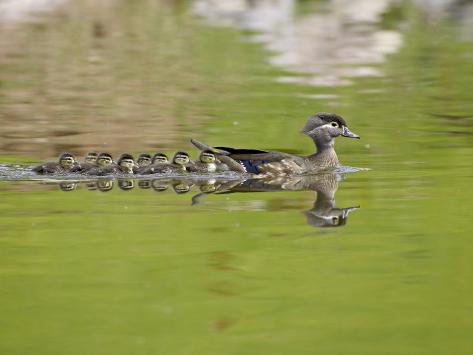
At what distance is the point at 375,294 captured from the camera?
24.3 feet

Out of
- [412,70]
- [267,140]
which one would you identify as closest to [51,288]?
[267,140]

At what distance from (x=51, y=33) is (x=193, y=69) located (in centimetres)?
756

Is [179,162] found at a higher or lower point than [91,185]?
higher

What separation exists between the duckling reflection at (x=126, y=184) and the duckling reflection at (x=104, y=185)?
0.26 feet

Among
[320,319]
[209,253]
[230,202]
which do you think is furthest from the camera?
[230,202]

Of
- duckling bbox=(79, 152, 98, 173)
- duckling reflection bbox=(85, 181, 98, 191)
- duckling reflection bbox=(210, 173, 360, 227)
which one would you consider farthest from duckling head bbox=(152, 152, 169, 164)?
duckling reflection bbox=(210, 173, 360, 227)

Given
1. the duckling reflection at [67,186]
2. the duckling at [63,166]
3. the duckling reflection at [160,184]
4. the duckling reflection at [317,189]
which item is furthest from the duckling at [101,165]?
the duckling reflection at [317,189]

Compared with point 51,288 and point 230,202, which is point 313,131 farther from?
point 51,288

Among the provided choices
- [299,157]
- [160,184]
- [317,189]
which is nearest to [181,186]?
[160,184]

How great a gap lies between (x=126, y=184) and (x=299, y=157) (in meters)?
1.89

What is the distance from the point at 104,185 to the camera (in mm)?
11703

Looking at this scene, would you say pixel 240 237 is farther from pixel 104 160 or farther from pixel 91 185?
pixel 104 160

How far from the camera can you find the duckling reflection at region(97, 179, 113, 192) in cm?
1148

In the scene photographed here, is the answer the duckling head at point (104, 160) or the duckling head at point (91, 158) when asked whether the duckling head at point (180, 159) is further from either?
the duckling head at point (91, 158)
